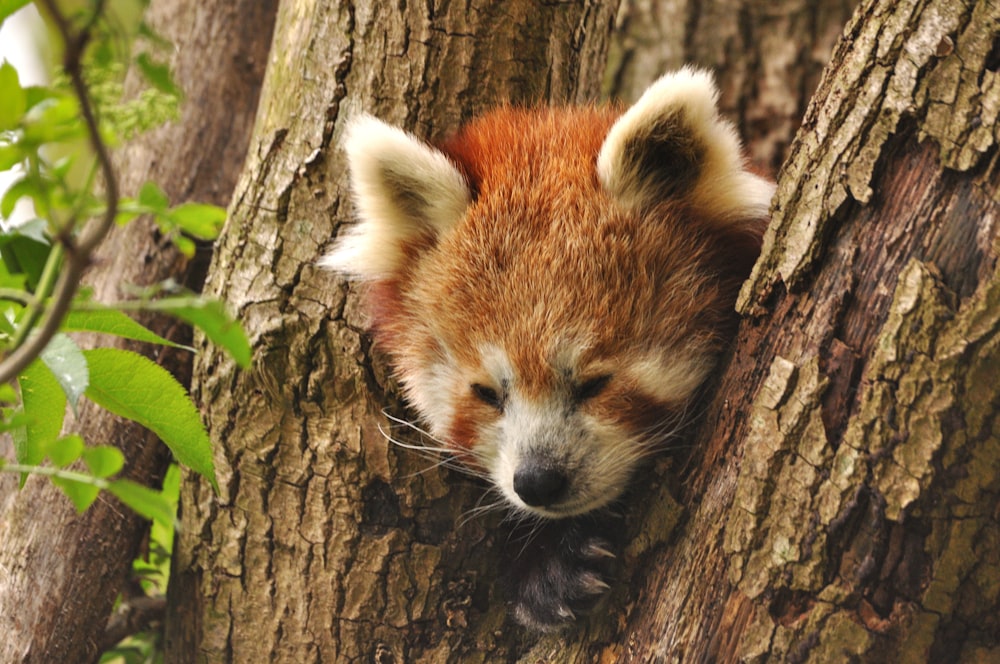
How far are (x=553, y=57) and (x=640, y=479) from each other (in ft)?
5.05

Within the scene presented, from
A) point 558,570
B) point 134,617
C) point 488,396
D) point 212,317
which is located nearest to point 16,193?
point 212,317

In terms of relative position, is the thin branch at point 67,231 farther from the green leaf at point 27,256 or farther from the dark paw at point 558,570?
the dark paw at point 558,570

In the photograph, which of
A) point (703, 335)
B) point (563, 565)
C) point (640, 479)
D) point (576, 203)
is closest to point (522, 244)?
point (576, 203)

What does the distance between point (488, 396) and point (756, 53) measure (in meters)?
3.80

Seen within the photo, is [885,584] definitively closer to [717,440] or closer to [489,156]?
[717,440]

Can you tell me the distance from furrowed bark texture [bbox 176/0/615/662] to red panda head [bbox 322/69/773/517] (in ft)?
0.47

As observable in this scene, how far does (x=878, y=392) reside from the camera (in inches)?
77.0

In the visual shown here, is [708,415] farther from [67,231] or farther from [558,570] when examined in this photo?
[67,231]

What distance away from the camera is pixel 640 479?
105 inches

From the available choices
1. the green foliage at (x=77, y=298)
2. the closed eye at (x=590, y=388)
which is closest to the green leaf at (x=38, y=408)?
the green foliage at (x=77, y=298)

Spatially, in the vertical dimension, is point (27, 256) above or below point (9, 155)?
below

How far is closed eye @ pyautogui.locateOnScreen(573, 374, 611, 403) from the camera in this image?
2.60 m

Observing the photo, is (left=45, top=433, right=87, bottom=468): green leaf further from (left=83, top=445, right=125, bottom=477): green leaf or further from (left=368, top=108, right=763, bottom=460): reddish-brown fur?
(left=368, top=108, right=763, bottom=460): reddish-brown fur

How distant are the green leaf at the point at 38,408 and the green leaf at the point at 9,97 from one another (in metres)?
0.78
